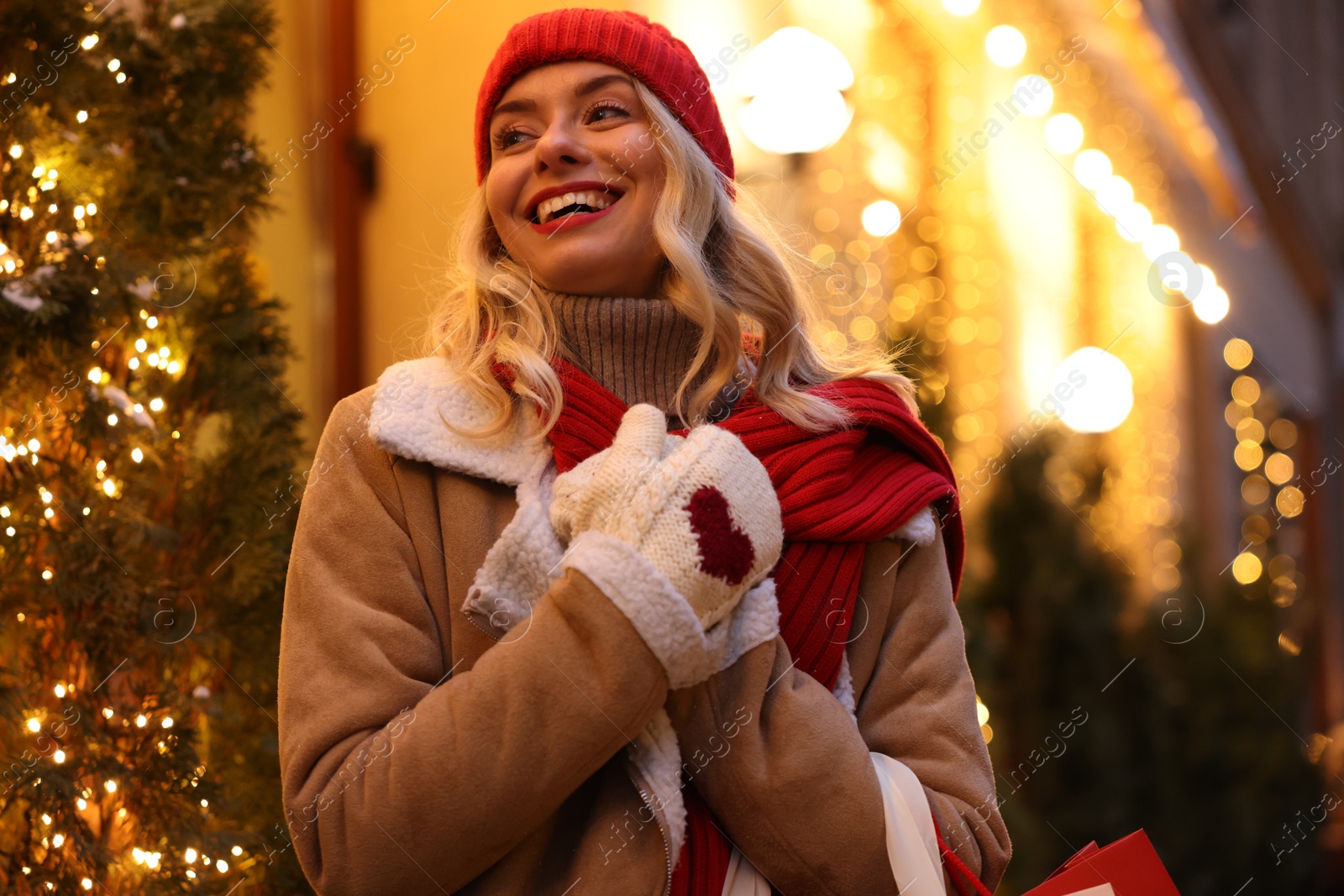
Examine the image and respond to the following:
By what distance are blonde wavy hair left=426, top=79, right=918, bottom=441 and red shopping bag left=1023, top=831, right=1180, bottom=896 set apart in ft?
1.97

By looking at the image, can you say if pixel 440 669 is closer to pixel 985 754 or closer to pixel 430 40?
pixel 985 754

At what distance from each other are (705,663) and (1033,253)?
236 inches

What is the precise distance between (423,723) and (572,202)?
705 mm

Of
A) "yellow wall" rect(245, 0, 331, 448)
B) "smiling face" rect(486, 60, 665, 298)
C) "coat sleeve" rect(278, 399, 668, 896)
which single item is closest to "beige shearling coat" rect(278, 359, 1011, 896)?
"coat sleeve" rect(278, 399, 668, 896)

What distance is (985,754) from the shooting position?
1.55m

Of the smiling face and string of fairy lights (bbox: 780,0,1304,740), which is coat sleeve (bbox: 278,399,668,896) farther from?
string of fairy lights (bbox: 780,0,1304,740)

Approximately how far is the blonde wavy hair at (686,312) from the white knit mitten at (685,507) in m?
0.16

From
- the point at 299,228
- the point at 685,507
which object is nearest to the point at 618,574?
the point at 685,507

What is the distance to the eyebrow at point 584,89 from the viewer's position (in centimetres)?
164

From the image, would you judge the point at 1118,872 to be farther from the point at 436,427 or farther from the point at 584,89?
the point at 584,89

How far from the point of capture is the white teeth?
1594 mm

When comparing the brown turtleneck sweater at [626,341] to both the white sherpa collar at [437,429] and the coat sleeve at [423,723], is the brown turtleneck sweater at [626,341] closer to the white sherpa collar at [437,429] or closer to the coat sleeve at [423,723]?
the white sherpa collar at [437,429]

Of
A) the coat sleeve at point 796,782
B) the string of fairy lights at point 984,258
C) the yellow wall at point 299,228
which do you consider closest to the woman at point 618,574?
the coat sleeve at point 796,782

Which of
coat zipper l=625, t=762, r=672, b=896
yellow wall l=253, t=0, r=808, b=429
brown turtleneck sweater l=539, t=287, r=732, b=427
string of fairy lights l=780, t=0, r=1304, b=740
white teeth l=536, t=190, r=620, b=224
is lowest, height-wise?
string of fairy lights l=780, t=0, r=1304, b=740
